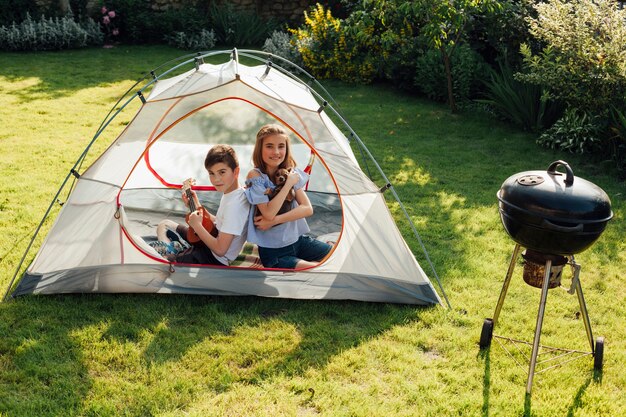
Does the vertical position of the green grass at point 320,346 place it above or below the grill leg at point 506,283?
below

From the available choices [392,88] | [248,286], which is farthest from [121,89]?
[248,286]

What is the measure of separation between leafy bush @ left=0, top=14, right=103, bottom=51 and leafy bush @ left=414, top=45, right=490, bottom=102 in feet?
21.3

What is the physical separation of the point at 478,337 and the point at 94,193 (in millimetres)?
2439

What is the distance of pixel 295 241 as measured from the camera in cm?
405

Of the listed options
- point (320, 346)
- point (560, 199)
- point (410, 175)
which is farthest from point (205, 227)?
point (410, 175)

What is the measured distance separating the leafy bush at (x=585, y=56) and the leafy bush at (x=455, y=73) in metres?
1.60

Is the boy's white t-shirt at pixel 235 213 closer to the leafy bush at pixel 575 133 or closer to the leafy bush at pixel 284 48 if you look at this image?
the leafy bush at pixel 575 133

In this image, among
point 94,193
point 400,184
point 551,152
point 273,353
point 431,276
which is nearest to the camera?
point 273,353

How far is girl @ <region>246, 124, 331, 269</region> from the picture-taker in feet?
12.5

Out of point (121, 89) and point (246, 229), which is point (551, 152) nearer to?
point (246, 229)

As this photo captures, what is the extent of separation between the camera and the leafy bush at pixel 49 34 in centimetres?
1101

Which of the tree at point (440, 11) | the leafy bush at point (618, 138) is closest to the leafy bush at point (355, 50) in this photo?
the tree at point (440, 11)

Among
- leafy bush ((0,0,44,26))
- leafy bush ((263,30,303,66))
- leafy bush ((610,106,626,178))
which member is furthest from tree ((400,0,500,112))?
leafy bush ((0,0,44,26))

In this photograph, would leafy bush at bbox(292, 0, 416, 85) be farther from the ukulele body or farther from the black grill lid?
the black grill lid
